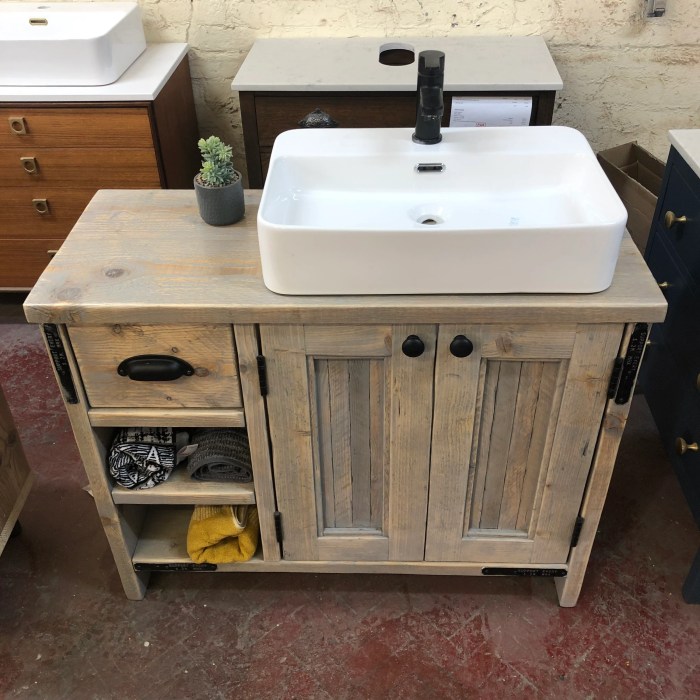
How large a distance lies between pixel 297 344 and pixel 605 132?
1.66 meters

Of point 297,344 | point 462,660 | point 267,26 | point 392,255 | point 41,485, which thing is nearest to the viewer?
point 392,255

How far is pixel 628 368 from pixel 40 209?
183cm

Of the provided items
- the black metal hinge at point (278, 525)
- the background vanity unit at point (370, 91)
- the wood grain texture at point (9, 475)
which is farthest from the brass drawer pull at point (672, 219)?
the wood grain texture at point (9, 475)

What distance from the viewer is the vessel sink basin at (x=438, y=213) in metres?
1.18

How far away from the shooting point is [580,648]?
1.64m

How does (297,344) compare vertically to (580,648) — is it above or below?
above

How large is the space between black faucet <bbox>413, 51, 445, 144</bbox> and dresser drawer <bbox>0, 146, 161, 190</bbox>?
1027mm

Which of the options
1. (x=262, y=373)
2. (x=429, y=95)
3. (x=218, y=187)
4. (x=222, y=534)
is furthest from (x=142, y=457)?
(x=429, y=95)

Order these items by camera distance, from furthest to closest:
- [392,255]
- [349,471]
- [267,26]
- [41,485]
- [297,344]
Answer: [267,26] < [41,485] < [349,471] < [297,344] < [392,255]

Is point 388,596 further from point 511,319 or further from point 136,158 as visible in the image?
point 136,158

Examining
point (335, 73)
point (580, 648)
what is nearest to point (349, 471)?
point (580, 648)

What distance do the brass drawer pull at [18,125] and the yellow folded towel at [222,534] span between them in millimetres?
1257

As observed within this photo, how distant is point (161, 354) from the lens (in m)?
1.33

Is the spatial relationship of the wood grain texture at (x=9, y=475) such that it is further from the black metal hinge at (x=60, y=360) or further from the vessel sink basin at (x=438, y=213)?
the vessel sink basin at (x=438, y=213)
